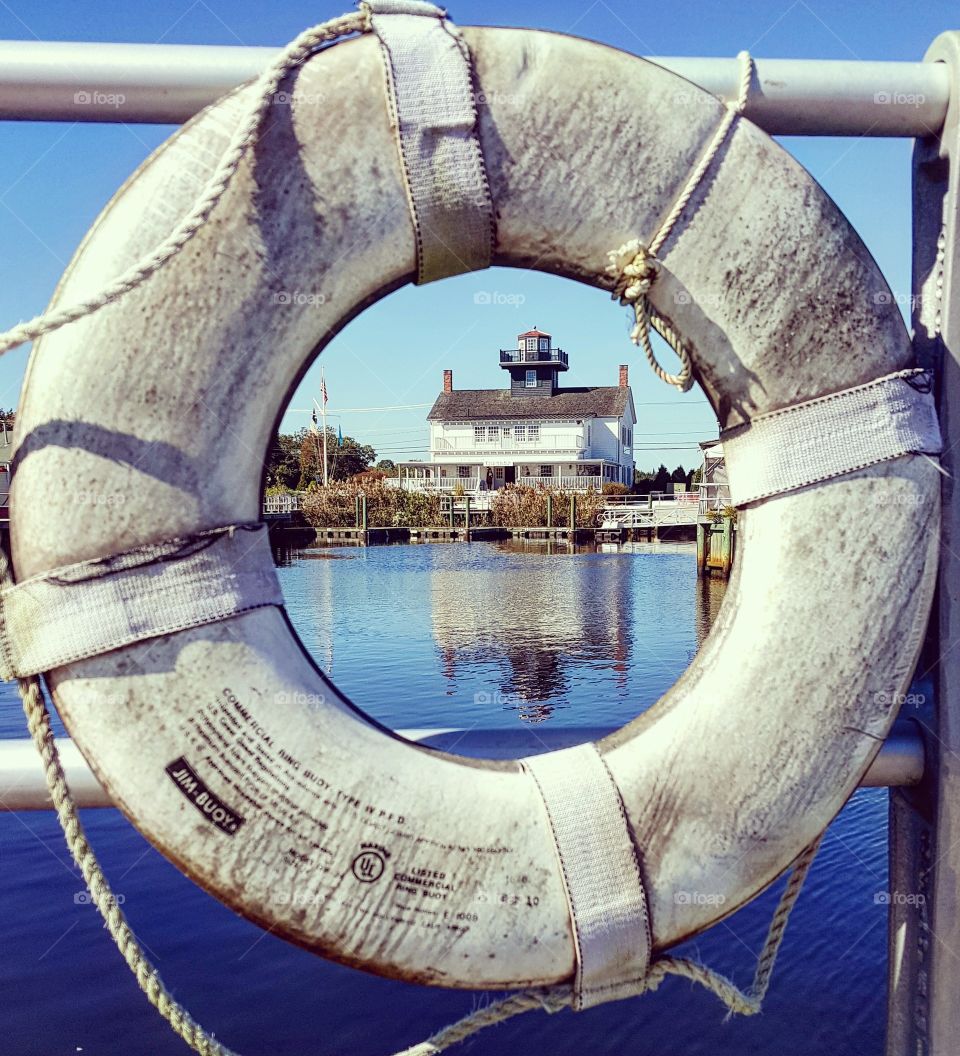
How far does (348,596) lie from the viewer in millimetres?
19438

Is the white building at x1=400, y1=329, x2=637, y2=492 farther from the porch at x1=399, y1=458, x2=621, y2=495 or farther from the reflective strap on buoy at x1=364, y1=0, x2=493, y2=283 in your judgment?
the reflective strap on buoy at x1=364, y1=0, x2=493, y2=283

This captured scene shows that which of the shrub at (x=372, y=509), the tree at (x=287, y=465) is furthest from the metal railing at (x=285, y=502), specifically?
the tree at (x=287, y=465)

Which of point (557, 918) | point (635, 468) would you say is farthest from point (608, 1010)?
point (635, 468)

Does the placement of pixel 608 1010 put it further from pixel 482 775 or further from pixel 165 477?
pixel 165 477

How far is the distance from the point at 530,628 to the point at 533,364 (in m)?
31.0

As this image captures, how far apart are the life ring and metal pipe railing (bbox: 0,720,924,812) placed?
0.32 feet

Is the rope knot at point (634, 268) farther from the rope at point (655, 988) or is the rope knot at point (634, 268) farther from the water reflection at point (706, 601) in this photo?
the water reflection at point (706, 601)

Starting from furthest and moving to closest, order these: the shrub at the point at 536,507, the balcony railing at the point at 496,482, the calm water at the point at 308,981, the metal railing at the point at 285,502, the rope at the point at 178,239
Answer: the balcony railing at the point at 496,482 → the metal railing at the point at 285,502 → the shrub at the point at 536,507 → the calm water at the point at 308,981 → the rope at the point at 178,239

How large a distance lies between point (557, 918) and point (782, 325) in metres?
0.91

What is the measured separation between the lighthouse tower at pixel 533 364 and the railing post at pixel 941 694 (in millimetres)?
43422

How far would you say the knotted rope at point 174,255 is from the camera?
49.3 inches

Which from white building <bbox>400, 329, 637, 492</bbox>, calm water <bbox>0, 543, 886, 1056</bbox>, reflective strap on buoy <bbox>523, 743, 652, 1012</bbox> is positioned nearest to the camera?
reflective strap on buoy <bbox>523, 743, 652, 1012</bbox>

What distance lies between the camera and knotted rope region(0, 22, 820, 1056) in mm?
1253

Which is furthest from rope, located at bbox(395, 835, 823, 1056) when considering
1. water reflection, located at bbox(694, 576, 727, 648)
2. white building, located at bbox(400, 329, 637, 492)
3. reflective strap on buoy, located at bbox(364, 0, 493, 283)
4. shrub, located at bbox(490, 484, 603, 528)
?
white building, located at bbox(400, 329, 637, 492)
